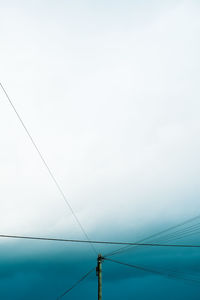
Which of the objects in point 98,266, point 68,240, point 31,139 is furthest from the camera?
point 98,266

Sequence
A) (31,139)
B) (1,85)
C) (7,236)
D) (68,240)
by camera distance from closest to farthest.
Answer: (1,85), (7,236), (31,139), (68,240)

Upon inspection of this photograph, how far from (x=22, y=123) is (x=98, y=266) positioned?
16.3 meters

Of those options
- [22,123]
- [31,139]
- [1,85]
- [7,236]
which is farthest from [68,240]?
[1,85]

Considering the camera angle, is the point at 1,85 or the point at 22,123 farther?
the point at 22,123

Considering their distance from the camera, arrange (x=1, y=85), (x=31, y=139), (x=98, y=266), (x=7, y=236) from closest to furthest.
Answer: (x=1, y=85), (x=7, y=236), (x=31, y=139), (x=98, y=266)

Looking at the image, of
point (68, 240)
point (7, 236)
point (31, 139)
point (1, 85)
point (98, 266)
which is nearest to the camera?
point (1, 85)

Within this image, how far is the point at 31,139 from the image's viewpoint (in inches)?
434

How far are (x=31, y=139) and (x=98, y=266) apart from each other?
49.9ft

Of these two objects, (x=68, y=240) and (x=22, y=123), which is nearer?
(x=22, y=123)

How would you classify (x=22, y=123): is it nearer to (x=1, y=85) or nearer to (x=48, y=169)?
(x=1, y=85)

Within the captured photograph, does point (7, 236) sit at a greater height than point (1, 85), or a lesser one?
lesser

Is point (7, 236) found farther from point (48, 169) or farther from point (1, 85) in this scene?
point (1, 85)

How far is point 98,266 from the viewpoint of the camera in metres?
20.4

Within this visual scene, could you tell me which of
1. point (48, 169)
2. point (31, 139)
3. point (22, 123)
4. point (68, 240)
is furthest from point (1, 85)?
point (68, 240)
